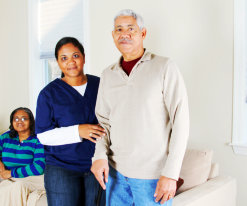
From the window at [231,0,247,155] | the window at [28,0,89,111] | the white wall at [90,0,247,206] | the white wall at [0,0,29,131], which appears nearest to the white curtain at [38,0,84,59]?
the window at [28,0,89,111]

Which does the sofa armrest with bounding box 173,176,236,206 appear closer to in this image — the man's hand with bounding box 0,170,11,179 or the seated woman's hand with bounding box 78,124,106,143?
the seated woman's hand with bounding box 78,124,106,143

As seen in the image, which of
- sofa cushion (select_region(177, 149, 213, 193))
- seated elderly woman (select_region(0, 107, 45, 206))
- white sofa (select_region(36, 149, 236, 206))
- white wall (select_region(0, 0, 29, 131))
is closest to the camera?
white sofa (select_region(36, 149, 236, 206))

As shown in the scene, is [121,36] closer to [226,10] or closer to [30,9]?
[226,10]

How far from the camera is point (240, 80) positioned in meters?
2.18

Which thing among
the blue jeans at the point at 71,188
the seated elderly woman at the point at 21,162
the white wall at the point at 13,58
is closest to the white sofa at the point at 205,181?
the blue jeans at the point at 71,188

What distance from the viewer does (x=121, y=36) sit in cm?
134

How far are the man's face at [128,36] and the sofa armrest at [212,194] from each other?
0.91 m

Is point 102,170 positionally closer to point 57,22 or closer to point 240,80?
point 240,80

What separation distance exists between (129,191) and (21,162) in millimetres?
1636

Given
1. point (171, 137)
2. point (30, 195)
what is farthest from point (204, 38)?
point (30, 195)

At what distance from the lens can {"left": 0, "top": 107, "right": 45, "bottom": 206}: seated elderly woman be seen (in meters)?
2.38

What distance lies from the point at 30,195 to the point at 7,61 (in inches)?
94.9

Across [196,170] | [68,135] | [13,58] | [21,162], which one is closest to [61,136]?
[68,135]

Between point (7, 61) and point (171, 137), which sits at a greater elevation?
point (7, 61)
